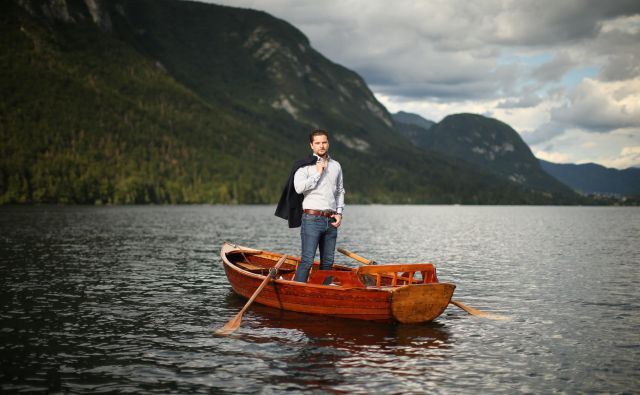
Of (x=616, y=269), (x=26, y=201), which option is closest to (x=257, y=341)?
(x=616, y=269)

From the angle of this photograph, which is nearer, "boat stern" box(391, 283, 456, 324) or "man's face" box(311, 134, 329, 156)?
"man's face" box(311, 134, 329, 156)

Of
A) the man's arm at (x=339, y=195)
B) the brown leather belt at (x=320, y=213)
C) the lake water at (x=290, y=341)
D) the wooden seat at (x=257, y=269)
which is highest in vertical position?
the man's arm at (x=339, y=195)

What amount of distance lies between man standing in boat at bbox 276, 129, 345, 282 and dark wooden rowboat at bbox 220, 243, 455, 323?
3.15 feet

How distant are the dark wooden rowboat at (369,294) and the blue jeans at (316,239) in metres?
0.41

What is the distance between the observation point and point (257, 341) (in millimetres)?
13766

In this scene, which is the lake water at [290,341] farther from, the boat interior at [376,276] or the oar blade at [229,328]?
the boat interior at [376,276]

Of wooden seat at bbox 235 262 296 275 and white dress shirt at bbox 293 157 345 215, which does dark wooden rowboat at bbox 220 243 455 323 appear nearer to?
white dress shirt at bbox 293 157 345 215

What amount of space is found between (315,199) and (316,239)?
1153 mm

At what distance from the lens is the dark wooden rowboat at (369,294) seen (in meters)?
14.9

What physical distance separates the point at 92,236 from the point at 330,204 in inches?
1641

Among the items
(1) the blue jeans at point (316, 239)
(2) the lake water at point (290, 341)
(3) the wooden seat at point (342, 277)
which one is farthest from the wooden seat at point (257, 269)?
(1) the blue jeans at point (316, 239)

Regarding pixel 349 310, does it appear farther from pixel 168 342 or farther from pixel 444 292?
pixel 168 342

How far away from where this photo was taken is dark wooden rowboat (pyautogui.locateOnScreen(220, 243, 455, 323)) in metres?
14.9

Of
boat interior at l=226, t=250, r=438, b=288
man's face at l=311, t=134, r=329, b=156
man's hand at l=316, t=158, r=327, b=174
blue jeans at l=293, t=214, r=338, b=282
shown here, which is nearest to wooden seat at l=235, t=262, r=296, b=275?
boat interior at l=226, t=250, r=438, b=288
